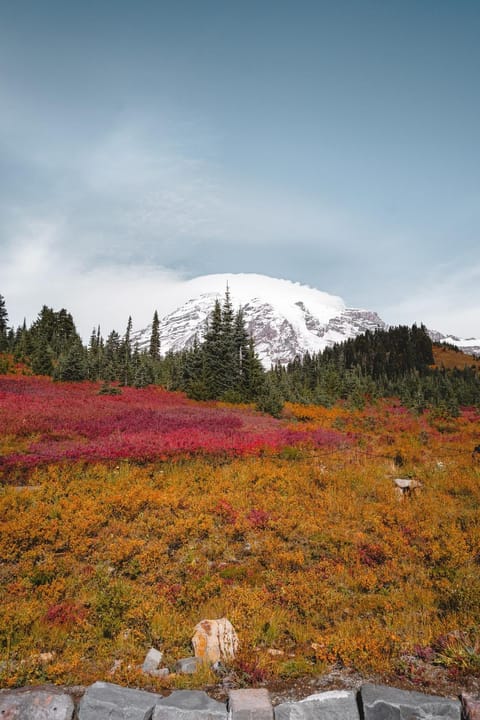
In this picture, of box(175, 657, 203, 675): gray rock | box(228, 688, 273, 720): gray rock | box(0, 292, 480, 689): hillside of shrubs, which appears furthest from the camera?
box(0, 292, 480, 689): hillside of shrubs

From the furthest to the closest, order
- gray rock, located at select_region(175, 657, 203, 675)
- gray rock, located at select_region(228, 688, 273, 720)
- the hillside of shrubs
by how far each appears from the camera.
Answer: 1. the hillside of shrubs
2. gray rock, located at select_region(175, 657, 203, 675)
3. gray rock, located at select_region(228, 688, 273, 720)

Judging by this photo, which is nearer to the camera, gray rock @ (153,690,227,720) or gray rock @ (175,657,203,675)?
gray rock @ (153,690,227,720)

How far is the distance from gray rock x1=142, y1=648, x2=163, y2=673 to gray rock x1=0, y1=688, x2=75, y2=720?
3.49ft

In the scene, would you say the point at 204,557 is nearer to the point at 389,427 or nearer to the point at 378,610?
the point at 378,610

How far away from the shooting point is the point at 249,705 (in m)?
4.46

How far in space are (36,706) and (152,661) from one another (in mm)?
1506

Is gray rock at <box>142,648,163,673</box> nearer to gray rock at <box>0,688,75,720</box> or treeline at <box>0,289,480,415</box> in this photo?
gray rock at <box>0,688,75,720</box>

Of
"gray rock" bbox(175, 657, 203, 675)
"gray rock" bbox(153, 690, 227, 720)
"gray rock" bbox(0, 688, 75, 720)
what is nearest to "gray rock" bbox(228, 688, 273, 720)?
"gray rock" bbox(153, 690, 227, 720)

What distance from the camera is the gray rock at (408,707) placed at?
442 cm

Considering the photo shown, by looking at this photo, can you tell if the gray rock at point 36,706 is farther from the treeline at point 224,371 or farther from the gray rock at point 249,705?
the treeline at point 224,371

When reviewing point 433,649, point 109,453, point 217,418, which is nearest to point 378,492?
point 433,649

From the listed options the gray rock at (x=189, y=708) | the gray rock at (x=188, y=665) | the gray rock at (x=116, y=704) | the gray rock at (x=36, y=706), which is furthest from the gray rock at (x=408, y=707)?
the gray rock at (x=36, y=706)

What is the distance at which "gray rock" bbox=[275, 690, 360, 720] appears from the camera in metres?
4.45

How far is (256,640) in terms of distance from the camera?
19.6 feet
